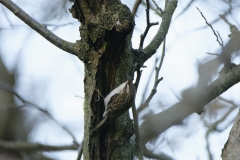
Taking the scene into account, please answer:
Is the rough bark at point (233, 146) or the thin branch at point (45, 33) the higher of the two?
the thin branch at point (45, 33)

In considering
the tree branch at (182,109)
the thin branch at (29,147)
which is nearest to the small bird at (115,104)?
the tree branch at (182,109)

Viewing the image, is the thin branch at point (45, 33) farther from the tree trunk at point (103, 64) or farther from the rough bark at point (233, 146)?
the rough bark at point (233, 146)

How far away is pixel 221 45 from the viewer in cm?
196

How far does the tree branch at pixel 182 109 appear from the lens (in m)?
1.80

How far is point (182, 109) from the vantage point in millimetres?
1831

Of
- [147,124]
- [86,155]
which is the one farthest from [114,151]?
[147,124]

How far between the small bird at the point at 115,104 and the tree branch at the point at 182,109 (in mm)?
137

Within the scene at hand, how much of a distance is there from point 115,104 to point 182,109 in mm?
312

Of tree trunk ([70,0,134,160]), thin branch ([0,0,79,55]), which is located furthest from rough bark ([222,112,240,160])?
thin branch ([0,0,79,55])

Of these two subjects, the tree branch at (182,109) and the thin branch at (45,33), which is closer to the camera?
the thin branch at (45,33)

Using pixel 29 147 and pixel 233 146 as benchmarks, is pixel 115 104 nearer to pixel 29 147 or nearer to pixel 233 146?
pixel 233 146

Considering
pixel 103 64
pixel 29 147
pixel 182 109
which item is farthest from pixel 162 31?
pixel 29 147

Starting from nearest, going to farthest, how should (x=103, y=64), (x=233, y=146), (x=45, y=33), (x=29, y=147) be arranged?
(x=233, y=146)
(x=103, y=64)
(x=45, y=33)
(x=29, y=147)

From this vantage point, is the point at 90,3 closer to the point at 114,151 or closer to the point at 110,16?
the point at 110,16
